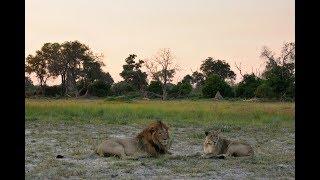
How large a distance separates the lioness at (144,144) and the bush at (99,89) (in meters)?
39.7

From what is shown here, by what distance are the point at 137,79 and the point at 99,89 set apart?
290 inches

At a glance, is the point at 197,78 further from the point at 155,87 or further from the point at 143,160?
the point at 143,160

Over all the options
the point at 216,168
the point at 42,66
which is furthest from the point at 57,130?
the point at 42,66

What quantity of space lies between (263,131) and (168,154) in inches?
264

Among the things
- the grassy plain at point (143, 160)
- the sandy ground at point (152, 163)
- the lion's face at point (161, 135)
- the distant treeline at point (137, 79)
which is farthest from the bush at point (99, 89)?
the lion's face at point (161, 135)

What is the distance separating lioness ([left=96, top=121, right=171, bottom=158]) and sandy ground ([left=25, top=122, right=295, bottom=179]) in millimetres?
152

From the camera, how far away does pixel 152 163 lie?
7.80m

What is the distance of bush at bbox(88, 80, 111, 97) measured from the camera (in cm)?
4797

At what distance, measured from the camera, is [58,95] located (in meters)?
48.0

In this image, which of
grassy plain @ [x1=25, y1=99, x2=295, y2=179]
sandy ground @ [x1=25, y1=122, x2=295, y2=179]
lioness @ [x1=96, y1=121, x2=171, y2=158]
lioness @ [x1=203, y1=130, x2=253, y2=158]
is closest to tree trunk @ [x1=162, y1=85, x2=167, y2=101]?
grassy plain @ [x1=25, y1=99, x2=295, y2=179]

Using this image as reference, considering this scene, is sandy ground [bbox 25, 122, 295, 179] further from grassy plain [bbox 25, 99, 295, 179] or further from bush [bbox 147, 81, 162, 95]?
bush [bbox 147, 81, 162, 95]

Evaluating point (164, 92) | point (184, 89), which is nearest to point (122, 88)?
point (164, 92)
